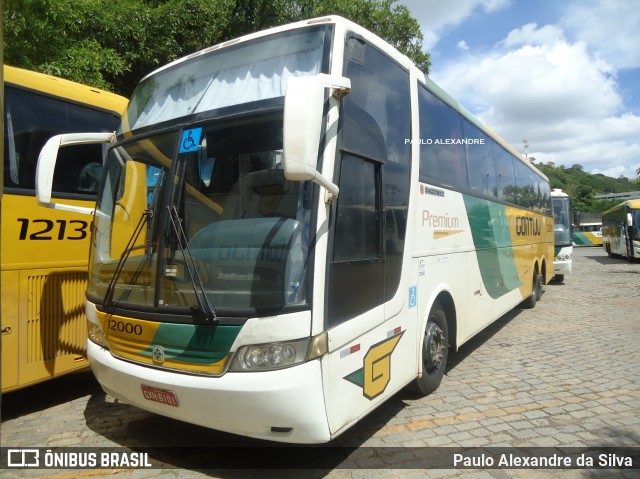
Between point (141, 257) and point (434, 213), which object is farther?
point (434, 213)

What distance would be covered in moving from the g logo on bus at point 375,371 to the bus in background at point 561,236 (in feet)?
42.2

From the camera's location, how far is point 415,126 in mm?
4562

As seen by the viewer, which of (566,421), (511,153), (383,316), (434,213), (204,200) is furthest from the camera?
(511,153)

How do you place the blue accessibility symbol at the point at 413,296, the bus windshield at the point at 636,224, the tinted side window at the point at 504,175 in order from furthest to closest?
the bus windshield at the point at 636,224 < the tinted side window at the point at 504,175 < the blue accessibility symbol at the point at 413,296

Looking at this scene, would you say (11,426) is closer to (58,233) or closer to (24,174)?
(58,233)

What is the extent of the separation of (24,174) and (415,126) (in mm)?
3819

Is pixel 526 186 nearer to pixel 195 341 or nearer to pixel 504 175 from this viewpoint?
pixel 504 175

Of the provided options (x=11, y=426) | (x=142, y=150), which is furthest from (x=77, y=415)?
(x=142, y=150)

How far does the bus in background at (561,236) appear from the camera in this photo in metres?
14.9

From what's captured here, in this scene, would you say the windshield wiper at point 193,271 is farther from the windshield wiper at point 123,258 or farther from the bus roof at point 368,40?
the bus roof at point 368,40

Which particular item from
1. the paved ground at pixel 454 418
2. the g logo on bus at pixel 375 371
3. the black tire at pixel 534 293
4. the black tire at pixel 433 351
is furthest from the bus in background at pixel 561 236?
the g logo on bus at pixel 375 371

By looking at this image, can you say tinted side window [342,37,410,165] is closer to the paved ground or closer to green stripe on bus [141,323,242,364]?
green stripe on bus [141,323,242,364]

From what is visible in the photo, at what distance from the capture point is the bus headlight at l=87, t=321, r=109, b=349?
3.67m

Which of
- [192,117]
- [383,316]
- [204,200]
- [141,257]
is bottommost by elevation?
[383,316]
